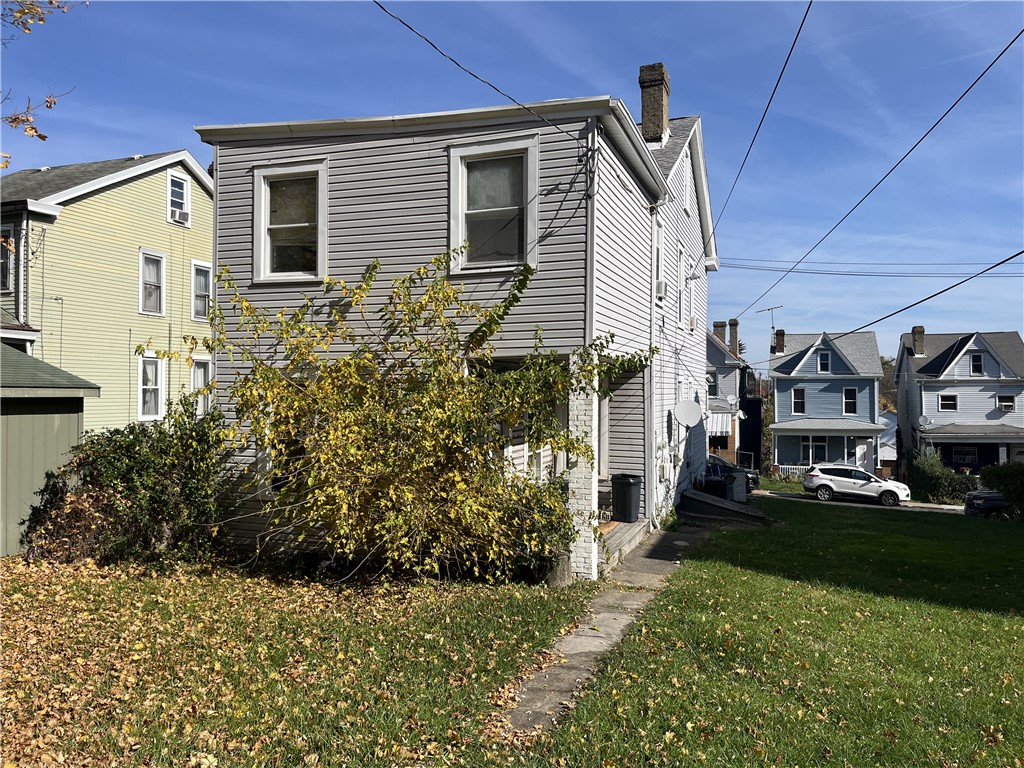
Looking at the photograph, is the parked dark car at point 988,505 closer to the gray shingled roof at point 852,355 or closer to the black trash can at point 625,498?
the gray shingled roof at point 852,355

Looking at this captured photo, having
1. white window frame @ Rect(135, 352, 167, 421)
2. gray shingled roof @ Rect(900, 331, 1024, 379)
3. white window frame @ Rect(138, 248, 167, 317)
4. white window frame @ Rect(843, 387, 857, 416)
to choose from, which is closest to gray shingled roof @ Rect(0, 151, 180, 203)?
white window frame @ Rect(138, 248, 167, 317)

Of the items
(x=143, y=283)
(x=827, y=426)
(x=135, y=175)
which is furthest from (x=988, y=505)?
(x=135, y=175)

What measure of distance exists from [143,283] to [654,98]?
1546 centimetres

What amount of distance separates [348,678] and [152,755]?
1596 mm

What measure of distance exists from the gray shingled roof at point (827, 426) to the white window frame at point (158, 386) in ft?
107

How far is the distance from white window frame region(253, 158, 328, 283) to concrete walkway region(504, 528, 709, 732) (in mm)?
6243

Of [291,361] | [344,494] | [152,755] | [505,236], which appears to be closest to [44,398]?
[291,361]

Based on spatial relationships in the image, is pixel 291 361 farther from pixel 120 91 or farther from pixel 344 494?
pixel 120 91

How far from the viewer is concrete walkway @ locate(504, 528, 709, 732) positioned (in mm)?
5754

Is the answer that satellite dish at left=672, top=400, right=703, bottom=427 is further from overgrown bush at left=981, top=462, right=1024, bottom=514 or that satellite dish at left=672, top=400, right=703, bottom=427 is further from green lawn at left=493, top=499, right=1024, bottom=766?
Answer: overgrown bush at left=981, top=462, right=1024, bottom=514

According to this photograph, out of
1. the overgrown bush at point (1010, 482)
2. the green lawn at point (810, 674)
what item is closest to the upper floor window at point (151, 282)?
the green lawn at point (810, 674)

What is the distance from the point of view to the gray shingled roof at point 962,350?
4084cm

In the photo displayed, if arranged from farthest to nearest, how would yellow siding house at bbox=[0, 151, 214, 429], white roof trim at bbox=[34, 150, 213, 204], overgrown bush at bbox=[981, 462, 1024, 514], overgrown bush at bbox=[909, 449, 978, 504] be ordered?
1. overgrown bush at bbox=[909, 449, 978, 504]
2. overgrown bush at bbox=[981, 462, 1024, 514]
3. white roof trim at bbox=[34, 150, 213, 204]
4. yellow siding house at bbox=[0, 151, 214, 429]

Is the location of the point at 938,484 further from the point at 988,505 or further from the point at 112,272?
the point at 112,272
